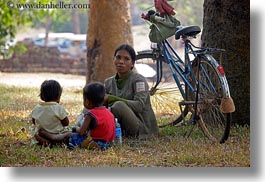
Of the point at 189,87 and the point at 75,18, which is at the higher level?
the point at 75,18

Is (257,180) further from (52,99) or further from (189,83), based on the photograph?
(52,99)

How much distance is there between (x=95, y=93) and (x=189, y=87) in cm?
68

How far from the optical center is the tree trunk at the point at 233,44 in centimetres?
462

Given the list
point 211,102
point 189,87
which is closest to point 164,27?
point 189,87

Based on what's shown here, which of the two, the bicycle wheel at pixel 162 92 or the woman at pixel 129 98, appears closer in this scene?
the woman at pixel 129 98

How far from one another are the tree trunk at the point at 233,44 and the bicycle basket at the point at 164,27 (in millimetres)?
275

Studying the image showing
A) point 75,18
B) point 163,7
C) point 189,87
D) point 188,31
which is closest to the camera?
point 188,31

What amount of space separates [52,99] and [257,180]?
1.39 meters

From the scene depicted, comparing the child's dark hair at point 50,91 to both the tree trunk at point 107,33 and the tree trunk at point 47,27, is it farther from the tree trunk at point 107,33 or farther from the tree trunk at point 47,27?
the tree trunk at point 107,33

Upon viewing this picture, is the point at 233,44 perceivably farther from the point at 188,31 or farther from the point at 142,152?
the point at 142,152

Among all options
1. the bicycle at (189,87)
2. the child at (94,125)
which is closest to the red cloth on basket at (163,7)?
the bicycle at (189,87)

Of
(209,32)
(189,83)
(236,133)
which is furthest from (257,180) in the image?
(209,32)

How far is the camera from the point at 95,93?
168 inches

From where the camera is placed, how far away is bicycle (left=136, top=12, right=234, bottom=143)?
433cm
